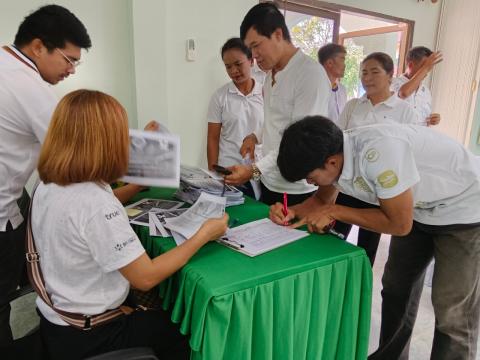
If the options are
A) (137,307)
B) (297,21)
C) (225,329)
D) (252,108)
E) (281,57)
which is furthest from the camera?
(297,21)

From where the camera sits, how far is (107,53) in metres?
2.48

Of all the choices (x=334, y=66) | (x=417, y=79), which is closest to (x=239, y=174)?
(x=334, y=66)

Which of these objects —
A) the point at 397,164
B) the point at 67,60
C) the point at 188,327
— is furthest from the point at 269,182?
the point at 67,60

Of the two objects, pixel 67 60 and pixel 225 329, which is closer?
pixel 225 329

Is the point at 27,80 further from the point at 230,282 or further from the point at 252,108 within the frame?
the point at 252,108

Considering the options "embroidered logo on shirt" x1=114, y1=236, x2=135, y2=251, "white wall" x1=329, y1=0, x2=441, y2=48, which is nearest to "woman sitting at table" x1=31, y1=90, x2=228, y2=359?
"embroidered logo on shirt" x1=114, y1=236, x2=135, y2=251

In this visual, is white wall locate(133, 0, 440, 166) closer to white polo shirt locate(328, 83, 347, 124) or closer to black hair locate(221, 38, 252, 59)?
black hair locate(221, 38, 252, 59)

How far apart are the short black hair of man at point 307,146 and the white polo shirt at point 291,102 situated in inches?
16.5

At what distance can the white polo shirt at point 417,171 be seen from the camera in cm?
102

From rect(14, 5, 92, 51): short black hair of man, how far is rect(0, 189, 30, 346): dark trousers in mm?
680

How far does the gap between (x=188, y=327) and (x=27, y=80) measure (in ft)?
3.15

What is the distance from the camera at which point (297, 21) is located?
11.2ft

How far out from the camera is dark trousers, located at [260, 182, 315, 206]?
5.50 ft

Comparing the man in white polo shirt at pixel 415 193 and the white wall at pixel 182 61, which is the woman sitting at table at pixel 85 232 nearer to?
the man in white polo shirt at pixel 415 193
